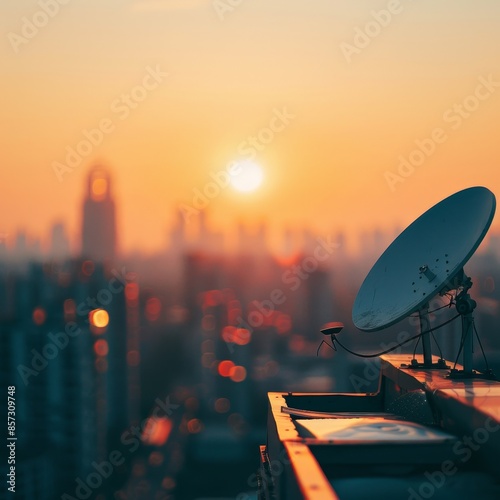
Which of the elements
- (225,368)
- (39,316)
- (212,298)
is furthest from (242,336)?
(39,316)

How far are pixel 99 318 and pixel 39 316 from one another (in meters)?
7.54

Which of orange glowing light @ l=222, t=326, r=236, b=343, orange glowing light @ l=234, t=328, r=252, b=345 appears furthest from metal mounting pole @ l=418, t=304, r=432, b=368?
orange glowing light @ l=234, t=328, r=252, b=345

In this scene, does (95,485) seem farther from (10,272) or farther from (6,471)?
(10,272)

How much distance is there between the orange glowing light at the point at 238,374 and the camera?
73.6m

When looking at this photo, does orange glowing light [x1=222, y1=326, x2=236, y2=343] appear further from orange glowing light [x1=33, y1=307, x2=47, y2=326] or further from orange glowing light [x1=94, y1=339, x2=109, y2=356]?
orange glowing light [x1=33, y1=307, x2=47, y2=326]

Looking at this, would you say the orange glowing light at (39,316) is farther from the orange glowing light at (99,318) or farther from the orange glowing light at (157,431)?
the orange glowing light at (157,431)

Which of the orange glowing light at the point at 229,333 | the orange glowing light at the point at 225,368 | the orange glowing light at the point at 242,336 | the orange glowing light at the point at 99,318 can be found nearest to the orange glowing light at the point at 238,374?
the orange glowing light at the point at 225,368

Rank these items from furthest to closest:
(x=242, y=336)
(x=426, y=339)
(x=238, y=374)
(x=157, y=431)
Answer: (x=242, y=336) → (x=238, y=374) → (x=157, y=431) → (x=426, y=339)

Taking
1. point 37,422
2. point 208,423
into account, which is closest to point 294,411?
point 37,422

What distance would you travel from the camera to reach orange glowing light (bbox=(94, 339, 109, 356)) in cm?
5010

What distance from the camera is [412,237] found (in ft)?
35.3

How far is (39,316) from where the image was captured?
47.7m

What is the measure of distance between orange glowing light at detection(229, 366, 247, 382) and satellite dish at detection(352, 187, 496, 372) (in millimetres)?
63567

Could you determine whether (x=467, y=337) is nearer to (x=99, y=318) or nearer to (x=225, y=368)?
(x=99, y=318)
